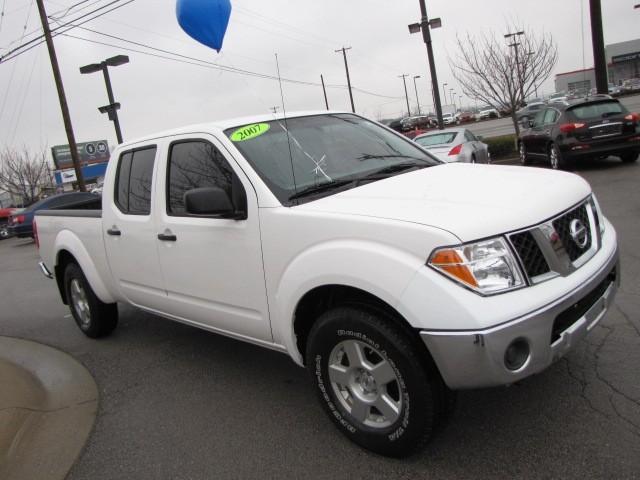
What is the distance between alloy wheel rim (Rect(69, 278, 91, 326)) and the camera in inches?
220

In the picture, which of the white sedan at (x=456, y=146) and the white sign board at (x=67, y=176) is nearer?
the white sedan at (x=456, y=146)

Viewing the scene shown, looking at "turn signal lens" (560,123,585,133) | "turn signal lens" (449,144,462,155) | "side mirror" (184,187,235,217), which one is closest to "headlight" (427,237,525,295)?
"side mirror" (184,187,235,217)

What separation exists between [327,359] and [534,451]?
114cm

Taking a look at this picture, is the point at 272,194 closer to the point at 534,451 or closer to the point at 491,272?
the point at 491,272

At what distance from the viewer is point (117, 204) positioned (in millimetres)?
4676

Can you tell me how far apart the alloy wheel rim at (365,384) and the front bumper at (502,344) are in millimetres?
→ 355

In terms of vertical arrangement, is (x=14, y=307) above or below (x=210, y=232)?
below

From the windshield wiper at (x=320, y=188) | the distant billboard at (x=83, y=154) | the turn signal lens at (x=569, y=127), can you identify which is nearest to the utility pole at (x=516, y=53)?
the turn signal lens at (x=569, y=127)

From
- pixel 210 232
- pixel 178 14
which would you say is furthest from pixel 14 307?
pixel 210 232

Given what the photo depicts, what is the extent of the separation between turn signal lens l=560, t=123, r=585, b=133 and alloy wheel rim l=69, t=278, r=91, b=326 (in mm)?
10553

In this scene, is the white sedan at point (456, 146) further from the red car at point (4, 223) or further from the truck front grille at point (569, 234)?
the red car at point (4, 223)

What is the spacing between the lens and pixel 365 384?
2953mm

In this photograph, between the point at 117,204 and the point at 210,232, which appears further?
the point at 117,204

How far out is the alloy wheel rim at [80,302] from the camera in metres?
5.60
